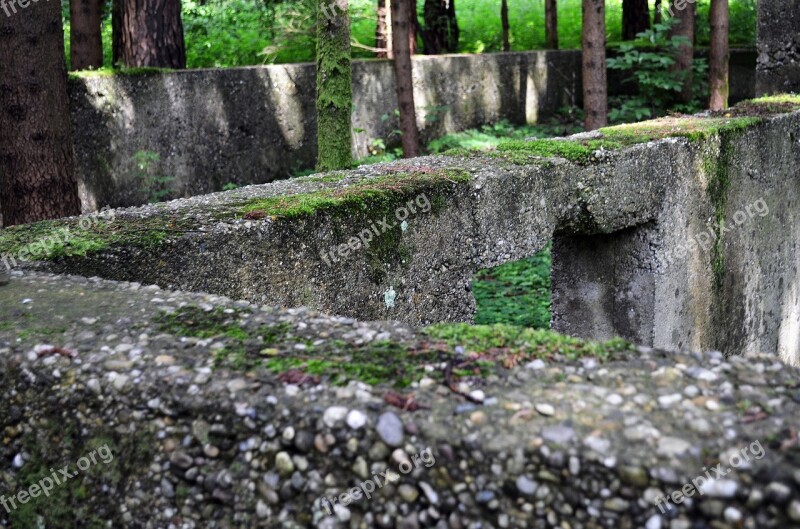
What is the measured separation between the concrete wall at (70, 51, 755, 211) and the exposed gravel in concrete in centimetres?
725

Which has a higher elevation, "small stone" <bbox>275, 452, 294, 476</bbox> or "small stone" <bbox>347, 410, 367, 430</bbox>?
"small stone" <bbox>347, 410, 367, 430</bbox>

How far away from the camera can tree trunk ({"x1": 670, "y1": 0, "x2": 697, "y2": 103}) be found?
1456cm

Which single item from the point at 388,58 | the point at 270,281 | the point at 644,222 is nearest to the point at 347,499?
the point at 270,281

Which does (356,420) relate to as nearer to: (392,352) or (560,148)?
(392,352)

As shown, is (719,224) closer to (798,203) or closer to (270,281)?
(798,203)

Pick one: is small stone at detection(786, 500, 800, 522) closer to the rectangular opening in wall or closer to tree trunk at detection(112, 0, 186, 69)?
the rectangular opening in wall

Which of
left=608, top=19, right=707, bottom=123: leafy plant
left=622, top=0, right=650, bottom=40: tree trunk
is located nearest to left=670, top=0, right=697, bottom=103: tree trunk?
left=608, top=19, right=707, bottom=123: leafy plant

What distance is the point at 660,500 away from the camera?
1910 mm

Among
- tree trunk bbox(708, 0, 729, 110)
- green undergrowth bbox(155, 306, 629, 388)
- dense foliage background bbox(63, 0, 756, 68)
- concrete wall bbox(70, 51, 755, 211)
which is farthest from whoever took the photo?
tree trunk bbox(708, 0, 729, 110)

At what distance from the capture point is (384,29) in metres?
14.3

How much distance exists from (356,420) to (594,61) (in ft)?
33.7

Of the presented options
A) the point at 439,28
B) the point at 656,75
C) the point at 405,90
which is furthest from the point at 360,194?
the point at 439,28

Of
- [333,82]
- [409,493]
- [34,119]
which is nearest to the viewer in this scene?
[409,493]

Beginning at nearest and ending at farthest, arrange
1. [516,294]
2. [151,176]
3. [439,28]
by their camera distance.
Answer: [151,176] → [516,294] → [439,28]
